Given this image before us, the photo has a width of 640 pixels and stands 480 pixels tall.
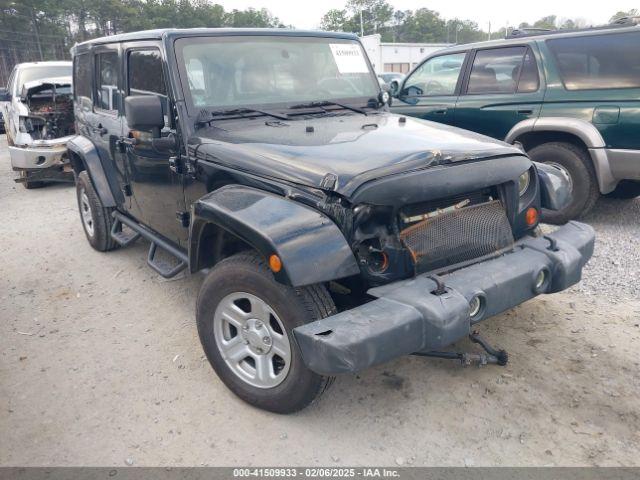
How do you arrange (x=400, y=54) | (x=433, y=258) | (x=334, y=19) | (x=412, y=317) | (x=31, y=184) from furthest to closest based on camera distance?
(x=334, y=19) < (x=400, y=54) < (x=31, y=184) < (x=433, y=258) < (x=412, y=317)

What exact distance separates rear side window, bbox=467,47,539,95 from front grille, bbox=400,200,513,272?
3.38 metres

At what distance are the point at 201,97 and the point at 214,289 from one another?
131 centimetres

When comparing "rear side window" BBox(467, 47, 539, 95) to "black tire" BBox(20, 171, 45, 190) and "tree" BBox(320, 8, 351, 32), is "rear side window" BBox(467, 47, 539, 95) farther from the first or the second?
"tree" BBox(320, 8, 351, 32)

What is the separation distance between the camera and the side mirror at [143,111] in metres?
3.11

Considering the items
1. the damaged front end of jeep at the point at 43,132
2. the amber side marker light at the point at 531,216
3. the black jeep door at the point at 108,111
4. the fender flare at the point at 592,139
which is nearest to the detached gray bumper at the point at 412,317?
the amber side marker light at the point at 531,216

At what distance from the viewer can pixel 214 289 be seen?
2.82m

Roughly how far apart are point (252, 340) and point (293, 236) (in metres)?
0.73

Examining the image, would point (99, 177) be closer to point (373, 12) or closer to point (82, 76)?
point (82, 76)

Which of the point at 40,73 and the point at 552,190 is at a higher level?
the point at 40,73

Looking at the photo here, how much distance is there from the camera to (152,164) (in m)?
3.76

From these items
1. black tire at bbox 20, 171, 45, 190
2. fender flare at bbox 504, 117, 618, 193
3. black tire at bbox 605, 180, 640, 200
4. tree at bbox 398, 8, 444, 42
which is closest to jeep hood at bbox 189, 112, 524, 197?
fender flare at bbox 504, 117, 618, 193

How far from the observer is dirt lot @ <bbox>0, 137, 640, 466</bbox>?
100 inches

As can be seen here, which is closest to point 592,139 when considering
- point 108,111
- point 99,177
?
point 108,111

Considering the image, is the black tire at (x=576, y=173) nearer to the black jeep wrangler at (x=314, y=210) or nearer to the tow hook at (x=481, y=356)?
the black jeep wrangler at (x=314, y=210)
